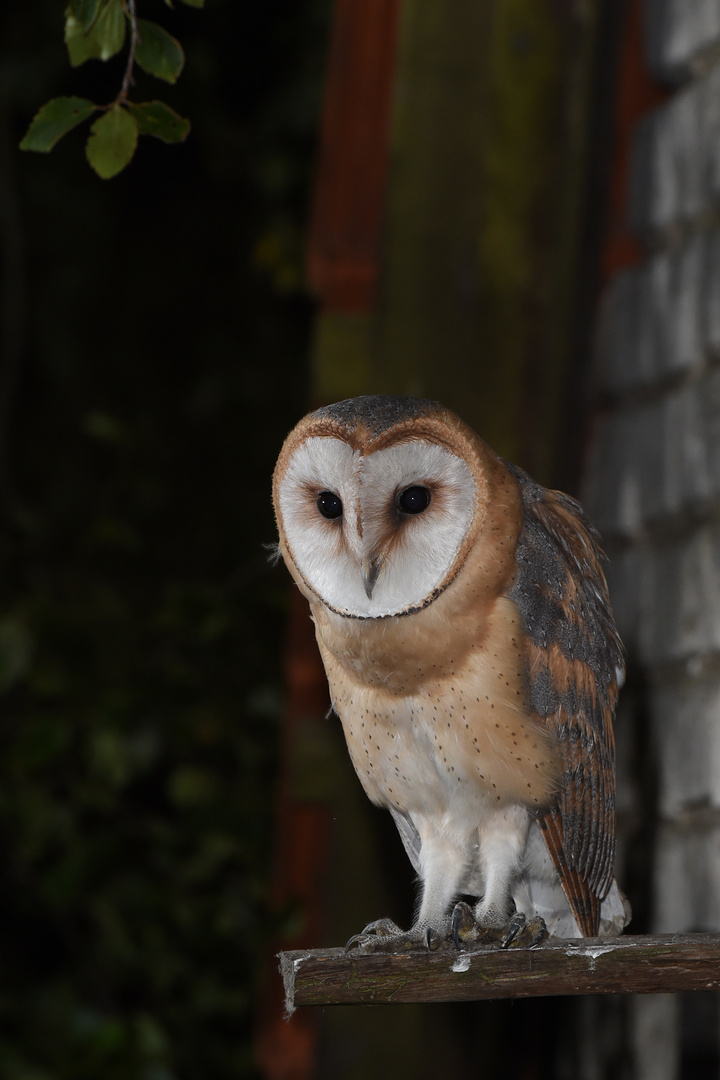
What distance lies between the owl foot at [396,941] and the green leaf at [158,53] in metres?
0.84

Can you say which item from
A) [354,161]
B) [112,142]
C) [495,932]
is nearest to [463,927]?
[495,932]

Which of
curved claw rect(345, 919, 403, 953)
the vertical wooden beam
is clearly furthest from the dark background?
curved claw rect(345, 919, 403, 953)

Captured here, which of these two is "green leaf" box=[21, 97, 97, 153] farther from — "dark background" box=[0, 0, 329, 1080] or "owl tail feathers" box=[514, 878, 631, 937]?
"dark background" box=[0, 0, 329, 1080]

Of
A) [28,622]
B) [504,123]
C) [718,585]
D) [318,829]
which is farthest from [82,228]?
[718,585]

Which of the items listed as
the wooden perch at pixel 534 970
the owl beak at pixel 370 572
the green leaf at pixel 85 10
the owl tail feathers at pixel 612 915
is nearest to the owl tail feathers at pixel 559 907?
the owl tail feathers at pixel 612 915

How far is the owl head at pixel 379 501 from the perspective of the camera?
1.15 metres

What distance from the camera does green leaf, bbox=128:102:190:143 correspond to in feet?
3.67

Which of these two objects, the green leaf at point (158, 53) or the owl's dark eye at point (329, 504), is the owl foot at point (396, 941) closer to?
the owl's dark eye at point (329, 504)

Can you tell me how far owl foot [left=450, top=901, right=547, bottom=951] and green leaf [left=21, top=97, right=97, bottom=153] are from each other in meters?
0.87

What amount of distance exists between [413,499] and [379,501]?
0.05 meters

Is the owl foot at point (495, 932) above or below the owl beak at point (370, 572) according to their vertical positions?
below

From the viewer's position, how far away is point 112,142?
1116 millimetres

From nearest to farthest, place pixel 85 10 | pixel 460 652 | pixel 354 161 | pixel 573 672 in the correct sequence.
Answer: pixel 85 10
pixel 460 652
pixel 573 672
pixel 354 161

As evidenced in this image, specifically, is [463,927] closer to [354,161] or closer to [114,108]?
[114,108]
